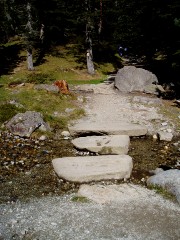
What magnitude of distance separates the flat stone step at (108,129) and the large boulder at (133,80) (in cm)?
663

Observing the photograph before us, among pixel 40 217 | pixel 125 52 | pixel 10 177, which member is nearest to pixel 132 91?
pixel 10 177

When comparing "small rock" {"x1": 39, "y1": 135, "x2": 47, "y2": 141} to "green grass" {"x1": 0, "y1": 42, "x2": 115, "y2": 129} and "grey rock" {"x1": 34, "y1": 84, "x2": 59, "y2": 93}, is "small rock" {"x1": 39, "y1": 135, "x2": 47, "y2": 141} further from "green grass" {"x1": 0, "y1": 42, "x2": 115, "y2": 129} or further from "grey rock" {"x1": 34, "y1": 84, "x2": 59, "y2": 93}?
"grey rock" {"x1": 34, "y1": 84, "x2": 59, "y2": 93}

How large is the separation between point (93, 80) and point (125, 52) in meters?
13.1

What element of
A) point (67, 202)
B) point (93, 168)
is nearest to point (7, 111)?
point (93, 168)

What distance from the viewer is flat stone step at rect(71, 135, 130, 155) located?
14.2 meters

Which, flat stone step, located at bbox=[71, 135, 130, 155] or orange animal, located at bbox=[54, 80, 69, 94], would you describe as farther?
orange animal, located at bbox=[54, 80, 69, 94]

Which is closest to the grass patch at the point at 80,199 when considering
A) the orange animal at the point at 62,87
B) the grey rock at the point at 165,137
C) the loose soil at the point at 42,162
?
the loose soil at the point at 42,162

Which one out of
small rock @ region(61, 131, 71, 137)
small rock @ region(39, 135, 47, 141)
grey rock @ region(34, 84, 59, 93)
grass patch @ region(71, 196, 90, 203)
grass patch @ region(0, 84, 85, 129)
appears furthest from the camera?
grey rock @ region(34, 84, 59, 93)

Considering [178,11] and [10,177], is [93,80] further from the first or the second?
[10,177]

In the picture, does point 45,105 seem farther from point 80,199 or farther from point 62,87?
point 80,199

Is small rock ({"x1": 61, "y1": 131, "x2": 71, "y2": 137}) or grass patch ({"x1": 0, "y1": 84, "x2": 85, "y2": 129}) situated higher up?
grass patch ({"x1": 0, "y1": 84, "x2": 85, "y2": 129})

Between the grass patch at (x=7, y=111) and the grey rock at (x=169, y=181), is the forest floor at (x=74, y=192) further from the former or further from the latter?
the grass patch at (x=7, y=111)

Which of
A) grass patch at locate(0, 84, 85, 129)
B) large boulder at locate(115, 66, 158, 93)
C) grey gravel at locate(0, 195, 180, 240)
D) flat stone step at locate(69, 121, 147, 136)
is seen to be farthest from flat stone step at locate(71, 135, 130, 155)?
large boulder at locate(115, 66, 158, 93)

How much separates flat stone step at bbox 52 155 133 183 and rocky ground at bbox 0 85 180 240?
0.31 m
